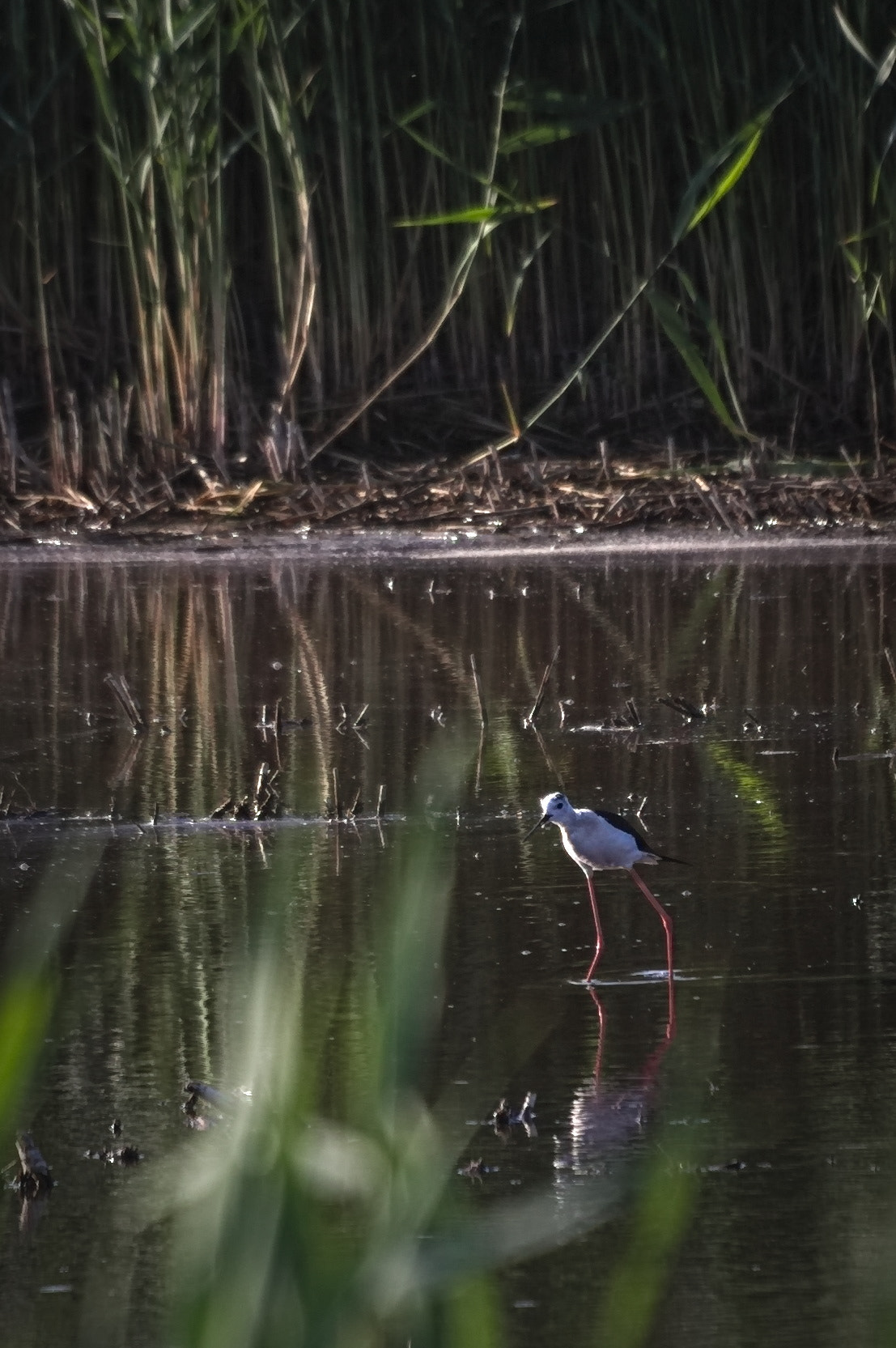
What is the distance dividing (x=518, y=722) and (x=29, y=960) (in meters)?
5.56

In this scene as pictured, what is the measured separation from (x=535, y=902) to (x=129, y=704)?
2692mm

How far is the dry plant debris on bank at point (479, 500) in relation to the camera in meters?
12.2

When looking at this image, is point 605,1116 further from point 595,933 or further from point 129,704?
point 129,704

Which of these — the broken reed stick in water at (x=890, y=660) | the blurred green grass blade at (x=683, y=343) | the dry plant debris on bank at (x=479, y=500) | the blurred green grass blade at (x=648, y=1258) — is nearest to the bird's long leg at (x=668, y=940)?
the blurred green grass blade at (x=648, y=1258)

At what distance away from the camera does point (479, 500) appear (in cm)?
1273

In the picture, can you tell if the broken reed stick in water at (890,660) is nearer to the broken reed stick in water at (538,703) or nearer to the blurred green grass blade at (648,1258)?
the broken reed stick in water at (538,703)

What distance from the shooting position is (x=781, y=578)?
10.9 metres

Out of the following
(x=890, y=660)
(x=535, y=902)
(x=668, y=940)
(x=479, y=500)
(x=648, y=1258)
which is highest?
(x=648, y=1258)

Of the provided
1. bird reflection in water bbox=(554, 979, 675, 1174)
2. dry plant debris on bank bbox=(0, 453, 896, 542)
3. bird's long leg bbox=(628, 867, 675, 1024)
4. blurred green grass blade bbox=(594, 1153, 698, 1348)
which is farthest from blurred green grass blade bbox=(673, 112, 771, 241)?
blurred green grass blade bbox=(594, 1153, 698, 1348)

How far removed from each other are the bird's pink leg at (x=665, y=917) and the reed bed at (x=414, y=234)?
22.5ft

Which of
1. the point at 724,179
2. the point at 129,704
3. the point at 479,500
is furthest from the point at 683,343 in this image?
the point at 129,704

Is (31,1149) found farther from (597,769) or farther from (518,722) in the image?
(518,722)

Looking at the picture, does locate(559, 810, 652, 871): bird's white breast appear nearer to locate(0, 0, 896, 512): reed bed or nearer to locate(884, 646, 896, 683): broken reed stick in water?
locate(884, 646, 896, 683): broken reed stick in water

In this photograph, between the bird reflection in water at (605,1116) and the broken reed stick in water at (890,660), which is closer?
the bird reflection in water at (605,1116)
